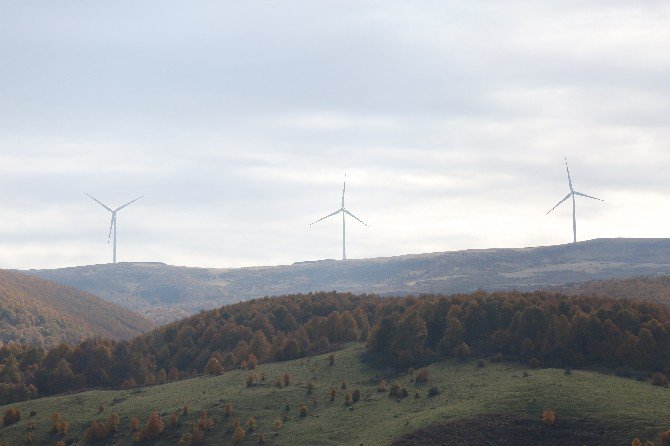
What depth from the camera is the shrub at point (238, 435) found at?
12189 centimetres

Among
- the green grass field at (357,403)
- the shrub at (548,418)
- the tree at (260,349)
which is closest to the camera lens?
the shrub at (548,418)

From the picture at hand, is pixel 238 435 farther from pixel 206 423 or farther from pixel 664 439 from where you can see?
pixel 664 439

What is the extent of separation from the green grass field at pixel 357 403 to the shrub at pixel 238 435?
1.37 m

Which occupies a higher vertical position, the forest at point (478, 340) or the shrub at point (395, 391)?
the forest at point (478, 340)

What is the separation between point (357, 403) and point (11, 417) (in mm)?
56977

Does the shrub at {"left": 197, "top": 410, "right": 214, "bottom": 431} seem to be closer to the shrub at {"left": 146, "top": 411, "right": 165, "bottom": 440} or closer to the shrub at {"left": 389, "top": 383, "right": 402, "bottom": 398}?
the shrub at {"left": 146, "top": 411, "right": 165, "bottom": 440}

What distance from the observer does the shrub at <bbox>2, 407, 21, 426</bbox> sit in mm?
145375

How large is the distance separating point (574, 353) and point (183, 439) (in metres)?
62.9

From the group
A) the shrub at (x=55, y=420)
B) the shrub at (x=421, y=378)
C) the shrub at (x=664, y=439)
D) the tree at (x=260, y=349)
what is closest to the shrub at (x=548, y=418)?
the shrub at (x=664, y=439)

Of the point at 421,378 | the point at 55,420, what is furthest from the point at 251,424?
the point at 55,420

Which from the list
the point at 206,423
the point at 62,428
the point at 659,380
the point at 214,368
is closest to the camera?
the point at 206,423

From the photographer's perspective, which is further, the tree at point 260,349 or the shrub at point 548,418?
the tree at point 260,349

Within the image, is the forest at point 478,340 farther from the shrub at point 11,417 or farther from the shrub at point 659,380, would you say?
the shrub at point 11,417

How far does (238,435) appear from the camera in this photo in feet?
402
